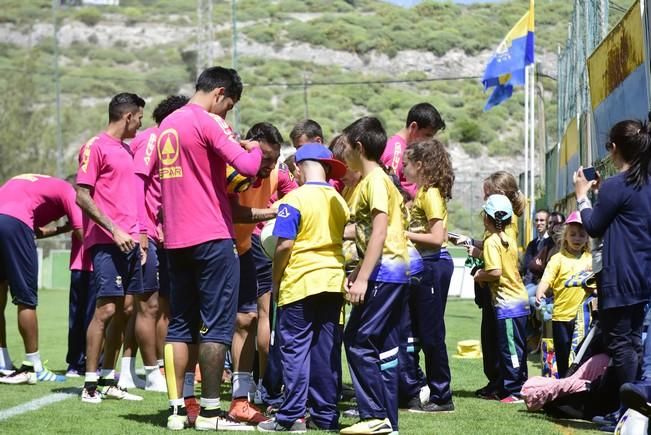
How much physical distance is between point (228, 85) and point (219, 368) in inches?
75.3

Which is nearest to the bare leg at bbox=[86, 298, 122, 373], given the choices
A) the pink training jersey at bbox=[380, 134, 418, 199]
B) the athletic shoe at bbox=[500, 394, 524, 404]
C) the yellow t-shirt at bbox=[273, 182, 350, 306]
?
the yellow t-shirt at bbox=[273, 182, 350, 306]

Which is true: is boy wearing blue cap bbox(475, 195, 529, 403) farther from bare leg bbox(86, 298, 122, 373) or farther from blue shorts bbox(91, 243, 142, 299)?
bare leg bbox(86, 298, 122, 373)

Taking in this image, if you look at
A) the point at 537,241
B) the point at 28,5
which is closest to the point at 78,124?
the point at 28,5

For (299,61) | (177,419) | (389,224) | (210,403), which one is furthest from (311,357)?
(299,61)

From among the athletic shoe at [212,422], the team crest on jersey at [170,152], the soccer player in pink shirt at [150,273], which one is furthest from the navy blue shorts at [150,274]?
the athletic shoe at [212,422]

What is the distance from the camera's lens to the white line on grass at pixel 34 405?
8.05 m

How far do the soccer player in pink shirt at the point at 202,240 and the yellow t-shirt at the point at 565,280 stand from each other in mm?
3908

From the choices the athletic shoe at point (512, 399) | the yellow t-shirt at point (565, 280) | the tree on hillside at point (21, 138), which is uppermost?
the tree on hillside at point (21, 138)

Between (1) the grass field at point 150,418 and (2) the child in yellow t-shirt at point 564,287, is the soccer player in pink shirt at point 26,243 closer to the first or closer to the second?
(1) the grass field at point 150,418

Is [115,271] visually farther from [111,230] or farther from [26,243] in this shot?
[26,243]

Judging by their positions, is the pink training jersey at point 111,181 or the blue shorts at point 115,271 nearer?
the blue shorts at point 115,271

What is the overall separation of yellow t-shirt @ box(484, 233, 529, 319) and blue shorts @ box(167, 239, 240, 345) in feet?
10.2

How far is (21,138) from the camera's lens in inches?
2399

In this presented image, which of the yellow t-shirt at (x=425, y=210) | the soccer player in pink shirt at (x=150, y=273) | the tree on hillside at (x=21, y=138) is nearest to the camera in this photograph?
the yellow t-shirt at (x=425, y=210)
